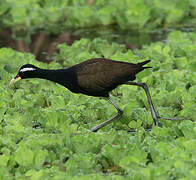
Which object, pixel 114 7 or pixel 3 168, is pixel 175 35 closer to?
pixel 114 7

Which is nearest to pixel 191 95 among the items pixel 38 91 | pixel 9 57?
pixel 38 91

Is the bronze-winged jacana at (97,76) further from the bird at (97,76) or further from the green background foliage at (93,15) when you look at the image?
the green background foliage at (93,15)

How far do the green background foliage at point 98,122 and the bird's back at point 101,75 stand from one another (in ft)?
1.19

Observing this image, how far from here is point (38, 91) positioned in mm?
6430

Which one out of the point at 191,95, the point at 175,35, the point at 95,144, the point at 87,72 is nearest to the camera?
the point at 95,144

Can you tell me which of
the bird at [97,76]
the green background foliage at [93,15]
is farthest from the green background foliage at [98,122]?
the green background foliage at [93,15]

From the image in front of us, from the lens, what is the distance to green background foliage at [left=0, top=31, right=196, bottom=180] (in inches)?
167

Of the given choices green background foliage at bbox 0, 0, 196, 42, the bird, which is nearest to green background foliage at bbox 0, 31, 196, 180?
the bird

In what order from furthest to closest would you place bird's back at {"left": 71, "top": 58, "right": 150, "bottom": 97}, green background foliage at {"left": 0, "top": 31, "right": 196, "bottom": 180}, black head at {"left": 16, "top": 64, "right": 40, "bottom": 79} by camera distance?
black head at {"left": 16, "top": 64, "right": 40, "bottom": 79} → bird's back at {"left": 71, "top": 58, "right": 150, "bottom": 97} → green background foliage at {"left": 0, "top": 31, "right": 196, "bottom": 180}

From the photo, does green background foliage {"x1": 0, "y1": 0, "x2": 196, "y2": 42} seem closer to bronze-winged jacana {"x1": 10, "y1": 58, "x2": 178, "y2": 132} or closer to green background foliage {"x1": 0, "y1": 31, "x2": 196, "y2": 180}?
green background foliage {"x1": 0, "y1": 31, "x2": 196, "y2": 180}

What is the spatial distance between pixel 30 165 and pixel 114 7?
562 centimetres

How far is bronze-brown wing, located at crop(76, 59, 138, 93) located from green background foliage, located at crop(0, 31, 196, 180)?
15.0 inches

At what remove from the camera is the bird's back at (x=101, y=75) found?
519 centimetres

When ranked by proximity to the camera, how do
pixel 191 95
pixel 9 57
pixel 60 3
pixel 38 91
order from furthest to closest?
pixel 60 3 < pixel 9 57 < pixel 38 91 < pixel 191 95
